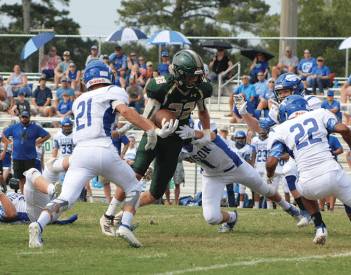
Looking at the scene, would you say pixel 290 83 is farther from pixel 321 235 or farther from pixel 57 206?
pixel 57 206

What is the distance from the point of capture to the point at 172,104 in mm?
5277

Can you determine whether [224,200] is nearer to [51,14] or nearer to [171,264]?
[171,264]

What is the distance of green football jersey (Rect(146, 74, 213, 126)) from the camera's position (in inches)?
203

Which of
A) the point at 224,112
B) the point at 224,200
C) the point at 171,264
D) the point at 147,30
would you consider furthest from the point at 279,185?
the point at 147,30

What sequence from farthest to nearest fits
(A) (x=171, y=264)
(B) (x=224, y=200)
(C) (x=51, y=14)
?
1. (C) (x=51, y=14)
2. (B) (x=224, y=200)
3. (A) (x=171, y=264)

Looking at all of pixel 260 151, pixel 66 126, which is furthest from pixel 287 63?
pixel 66 126

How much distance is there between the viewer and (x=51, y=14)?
1284 inches

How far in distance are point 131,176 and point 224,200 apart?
21.8ft

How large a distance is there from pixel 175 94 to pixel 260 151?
6438 mm

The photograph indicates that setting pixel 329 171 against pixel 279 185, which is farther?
pixel 279 185

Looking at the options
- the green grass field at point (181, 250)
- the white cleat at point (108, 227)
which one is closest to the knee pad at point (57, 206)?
the green grass field at point (181, 250)

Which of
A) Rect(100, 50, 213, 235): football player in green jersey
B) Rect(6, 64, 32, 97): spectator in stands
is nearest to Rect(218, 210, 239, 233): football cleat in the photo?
Rect(100, 50, 213, 235): football player in green jersey

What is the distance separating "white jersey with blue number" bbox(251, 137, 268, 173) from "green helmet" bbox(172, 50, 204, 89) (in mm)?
6336

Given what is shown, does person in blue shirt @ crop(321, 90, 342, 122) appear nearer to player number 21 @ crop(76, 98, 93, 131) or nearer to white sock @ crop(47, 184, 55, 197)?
player number 21 @ crop(76, 98, 93, 131)
